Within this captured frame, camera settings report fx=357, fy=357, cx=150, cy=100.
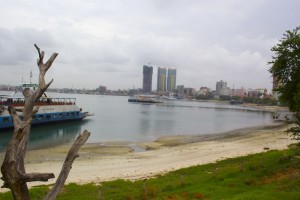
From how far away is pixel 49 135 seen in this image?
221ft

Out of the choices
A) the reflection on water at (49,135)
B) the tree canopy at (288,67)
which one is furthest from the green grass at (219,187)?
the reflection on water at (49,135)

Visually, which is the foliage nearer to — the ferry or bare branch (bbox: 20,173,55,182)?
bare branch (bbox: 20,173,55,182)

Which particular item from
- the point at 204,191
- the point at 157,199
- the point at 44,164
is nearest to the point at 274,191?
the point at 204,191

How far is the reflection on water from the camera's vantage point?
56.1 meters

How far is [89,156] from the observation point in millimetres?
43375

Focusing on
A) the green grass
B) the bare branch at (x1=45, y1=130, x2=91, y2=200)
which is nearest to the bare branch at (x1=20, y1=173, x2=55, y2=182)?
the bare branch at (x1=45, y1=130, x2=91, y2=200)

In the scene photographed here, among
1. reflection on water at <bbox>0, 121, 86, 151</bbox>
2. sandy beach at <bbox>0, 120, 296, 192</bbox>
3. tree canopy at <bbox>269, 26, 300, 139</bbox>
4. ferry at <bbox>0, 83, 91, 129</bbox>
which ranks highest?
tree canopy at <bbox>269, 26, 300, 139</bbox>

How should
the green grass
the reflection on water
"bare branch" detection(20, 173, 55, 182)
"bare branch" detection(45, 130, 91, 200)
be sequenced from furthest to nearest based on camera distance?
the reflection on water < the green grass < "bare branch" detection(45, 130, 91, 200) < "bare branch" detection(20, 173, 55, 182)

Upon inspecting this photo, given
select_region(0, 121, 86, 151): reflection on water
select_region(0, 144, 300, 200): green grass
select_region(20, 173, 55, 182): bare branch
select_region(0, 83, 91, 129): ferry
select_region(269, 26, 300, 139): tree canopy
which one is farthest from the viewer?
select_region(0, 83, 91, 129): ferry

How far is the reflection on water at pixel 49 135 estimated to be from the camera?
5615cm

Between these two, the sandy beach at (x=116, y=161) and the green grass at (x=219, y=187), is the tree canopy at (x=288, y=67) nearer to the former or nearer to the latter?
the green grass at (x=219, y=187)

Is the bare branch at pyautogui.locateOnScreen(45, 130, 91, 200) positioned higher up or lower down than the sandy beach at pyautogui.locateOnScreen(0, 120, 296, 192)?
higher up

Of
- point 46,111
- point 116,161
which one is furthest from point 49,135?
point 116,161

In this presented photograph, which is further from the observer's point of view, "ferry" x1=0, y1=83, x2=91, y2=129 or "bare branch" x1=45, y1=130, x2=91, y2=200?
"ferry" x1=0, y1=83, x2=91, y2=129
